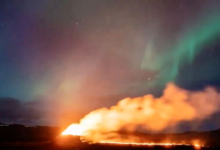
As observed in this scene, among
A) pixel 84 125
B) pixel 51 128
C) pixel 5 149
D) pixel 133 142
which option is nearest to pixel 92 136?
pixel 84 125

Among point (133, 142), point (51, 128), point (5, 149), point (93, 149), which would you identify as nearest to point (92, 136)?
point (93, 149)

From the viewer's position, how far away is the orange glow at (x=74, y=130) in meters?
93.2

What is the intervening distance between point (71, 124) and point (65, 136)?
5863mm

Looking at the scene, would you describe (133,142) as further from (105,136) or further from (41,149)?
(41,149)

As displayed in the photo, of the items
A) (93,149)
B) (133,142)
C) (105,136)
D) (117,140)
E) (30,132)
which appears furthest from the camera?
(30,132)

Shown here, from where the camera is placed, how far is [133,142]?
138 meters

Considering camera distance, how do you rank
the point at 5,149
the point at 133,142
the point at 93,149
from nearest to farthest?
1. the point at 5,149
2. the point at 93,149
3. the point at 133,142

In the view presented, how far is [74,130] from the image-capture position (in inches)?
3671

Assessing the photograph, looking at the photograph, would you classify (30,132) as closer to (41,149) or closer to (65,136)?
(65,136)

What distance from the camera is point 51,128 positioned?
19875 cm

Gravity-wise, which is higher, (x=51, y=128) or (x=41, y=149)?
(x=51, y=128)

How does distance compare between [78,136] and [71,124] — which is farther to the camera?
[71,124]

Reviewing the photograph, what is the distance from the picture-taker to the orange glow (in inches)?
3669

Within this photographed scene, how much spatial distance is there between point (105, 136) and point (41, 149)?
41.6 metres
